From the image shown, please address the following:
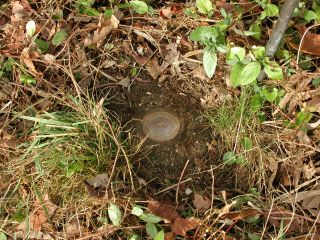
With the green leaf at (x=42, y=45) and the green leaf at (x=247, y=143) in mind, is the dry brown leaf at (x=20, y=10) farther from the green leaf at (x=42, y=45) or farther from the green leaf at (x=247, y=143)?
the green leaf at (x=247, y=143)

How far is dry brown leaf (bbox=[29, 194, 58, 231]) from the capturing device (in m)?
1.91

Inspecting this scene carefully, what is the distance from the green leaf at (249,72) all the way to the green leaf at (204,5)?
1.29 feet

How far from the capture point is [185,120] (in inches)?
82.0

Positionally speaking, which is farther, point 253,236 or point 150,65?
point 150,65

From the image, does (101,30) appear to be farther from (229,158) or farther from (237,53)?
(229,158)

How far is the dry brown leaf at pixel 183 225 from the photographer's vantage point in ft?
6.07

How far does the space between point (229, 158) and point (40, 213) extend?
847mm

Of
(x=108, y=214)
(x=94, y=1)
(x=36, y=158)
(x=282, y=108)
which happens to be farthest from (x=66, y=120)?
(x=282, y=108)

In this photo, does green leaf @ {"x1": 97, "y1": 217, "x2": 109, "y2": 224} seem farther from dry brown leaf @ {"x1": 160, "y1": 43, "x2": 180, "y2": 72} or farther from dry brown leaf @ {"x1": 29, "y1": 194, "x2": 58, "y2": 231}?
dry brown leaf @ {"x1": 160, "y1": 43, "x2": 180, "y2": 72}

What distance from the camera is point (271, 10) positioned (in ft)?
6.72

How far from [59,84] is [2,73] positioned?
11.3 inches

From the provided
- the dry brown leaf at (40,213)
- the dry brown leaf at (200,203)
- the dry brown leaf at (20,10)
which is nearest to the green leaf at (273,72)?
the dry brown leaf at (200,203)

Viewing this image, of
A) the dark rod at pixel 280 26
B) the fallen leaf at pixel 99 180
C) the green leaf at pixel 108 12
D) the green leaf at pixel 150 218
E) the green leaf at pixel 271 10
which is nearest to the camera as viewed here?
the dark rod at pixel 280 26

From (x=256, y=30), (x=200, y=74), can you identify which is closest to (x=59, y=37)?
(x=200, y=74)
